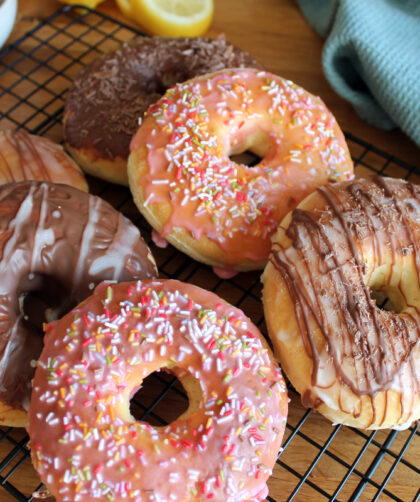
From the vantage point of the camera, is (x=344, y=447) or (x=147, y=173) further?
(x=147, y=173)

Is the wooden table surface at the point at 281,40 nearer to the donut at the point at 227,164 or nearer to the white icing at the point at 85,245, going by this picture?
the donut at the point at 227,164

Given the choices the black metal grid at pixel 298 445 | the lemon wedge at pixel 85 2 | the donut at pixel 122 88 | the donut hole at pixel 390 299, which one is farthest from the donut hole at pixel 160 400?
the lemon wedge at pixel 85 2

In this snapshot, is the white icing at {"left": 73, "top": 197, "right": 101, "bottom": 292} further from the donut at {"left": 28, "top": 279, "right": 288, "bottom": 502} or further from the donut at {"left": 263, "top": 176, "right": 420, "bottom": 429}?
the donut at {"left": 263, "top": 176, "right": 420, "bottom": 429}

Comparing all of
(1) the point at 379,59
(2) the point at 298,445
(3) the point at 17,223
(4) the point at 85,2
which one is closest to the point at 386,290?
(2) the point at 298,445

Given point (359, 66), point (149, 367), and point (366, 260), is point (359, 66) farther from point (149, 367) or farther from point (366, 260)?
point (149, 367)

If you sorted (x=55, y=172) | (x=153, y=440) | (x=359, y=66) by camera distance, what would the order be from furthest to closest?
(x=359, y=66)
(x=55, y=172)
(x=153, y=440)

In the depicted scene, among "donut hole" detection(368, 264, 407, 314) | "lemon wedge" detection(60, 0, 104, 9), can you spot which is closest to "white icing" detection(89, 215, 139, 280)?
"donut hole" detection(368, 264, 407, 314)

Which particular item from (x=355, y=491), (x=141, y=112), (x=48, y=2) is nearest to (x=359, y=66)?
(x=141, y=112)

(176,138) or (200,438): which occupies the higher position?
(176,138)
